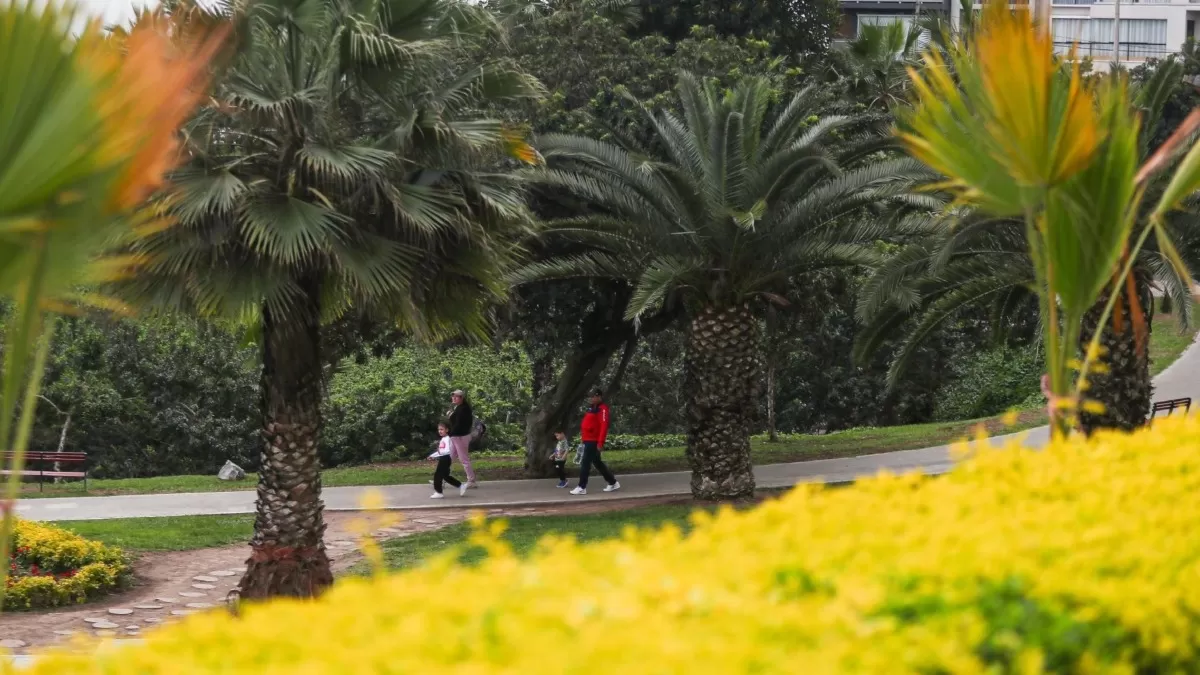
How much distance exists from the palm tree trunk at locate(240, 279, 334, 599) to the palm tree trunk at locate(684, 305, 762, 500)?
627 centimetres

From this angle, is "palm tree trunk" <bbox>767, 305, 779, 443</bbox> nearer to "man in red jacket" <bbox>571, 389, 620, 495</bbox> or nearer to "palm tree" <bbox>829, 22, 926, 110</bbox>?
"man in red jacket" <bbox>571, 389, 620, 495</bbox>

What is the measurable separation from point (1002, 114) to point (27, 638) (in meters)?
9.54

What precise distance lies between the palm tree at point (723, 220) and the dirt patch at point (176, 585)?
1.41m

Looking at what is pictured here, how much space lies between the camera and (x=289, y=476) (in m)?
12.3

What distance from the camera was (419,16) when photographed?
12.5 m

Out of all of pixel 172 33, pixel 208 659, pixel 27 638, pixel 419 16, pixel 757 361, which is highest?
pixel 419 16

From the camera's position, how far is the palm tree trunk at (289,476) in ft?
39.8

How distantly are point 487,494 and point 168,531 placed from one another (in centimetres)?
448

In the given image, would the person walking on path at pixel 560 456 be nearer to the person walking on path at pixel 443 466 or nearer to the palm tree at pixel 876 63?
the person walking on path at pixel 443 466

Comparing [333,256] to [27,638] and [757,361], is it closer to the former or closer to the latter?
[27,638]

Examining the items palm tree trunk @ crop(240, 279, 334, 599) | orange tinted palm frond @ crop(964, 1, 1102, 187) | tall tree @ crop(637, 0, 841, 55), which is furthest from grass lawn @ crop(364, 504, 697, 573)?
tall tree @ crop(637, 0, 841, 55)

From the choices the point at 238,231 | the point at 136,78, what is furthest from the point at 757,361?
the point at 136,78

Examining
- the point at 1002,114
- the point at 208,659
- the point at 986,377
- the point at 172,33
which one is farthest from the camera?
the point at 986,377

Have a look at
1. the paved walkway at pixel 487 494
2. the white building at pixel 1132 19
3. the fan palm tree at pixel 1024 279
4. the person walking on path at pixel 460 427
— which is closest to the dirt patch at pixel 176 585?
the paved walkway at pixel 487 494
